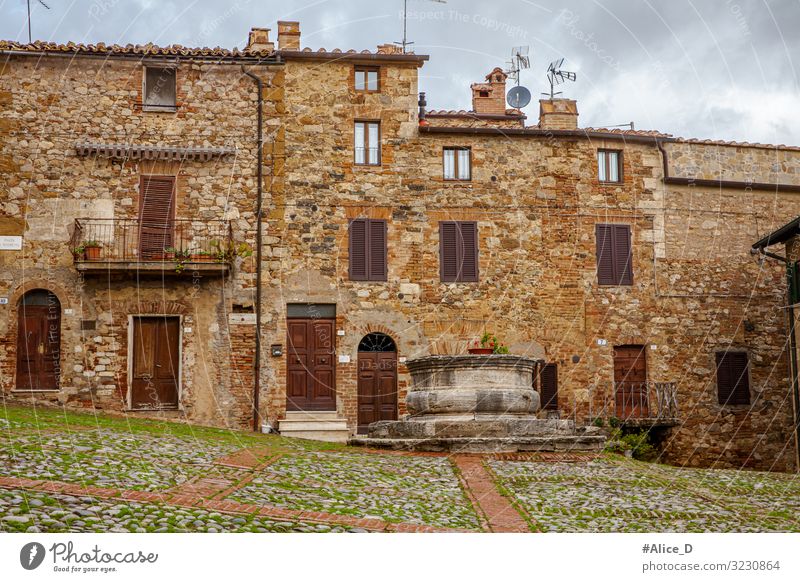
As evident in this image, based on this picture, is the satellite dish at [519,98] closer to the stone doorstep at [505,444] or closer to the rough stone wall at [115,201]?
the rough stone wall at [115,201]

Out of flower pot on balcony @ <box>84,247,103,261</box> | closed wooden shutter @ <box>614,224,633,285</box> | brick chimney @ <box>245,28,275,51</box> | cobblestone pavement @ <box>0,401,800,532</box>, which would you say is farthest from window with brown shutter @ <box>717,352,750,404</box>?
flower pot on balcony @ <box>84,247,103,261</box>

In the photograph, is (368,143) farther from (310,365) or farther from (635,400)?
(635,400)

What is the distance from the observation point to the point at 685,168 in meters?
21.7

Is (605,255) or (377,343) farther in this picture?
(605,255)

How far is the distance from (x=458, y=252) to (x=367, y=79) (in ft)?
14.0

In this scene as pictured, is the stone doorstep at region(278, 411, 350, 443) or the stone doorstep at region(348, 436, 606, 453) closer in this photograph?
the stone doorstep at region(348, 436, 606, 453)

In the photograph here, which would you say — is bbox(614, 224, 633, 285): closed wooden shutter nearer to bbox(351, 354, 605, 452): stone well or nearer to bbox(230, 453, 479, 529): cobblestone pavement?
bbox(351, 354, 605, 452): stone well

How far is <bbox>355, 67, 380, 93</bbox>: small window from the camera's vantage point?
20712 mm

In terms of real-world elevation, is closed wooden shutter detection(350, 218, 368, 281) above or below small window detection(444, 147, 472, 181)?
below

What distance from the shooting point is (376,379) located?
19.8m

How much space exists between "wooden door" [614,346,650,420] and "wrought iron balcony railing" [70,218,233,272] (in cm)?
869

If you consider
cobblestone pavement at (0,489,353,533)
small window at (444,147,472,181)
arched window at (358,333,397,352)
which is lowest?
cobblestone pavement at (0,489,353,533)

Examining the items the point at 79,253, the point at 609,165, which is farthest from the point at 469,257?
the point at 79,253

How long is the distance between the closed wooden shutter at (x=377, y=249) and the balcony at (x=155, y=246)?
288 centimetres
